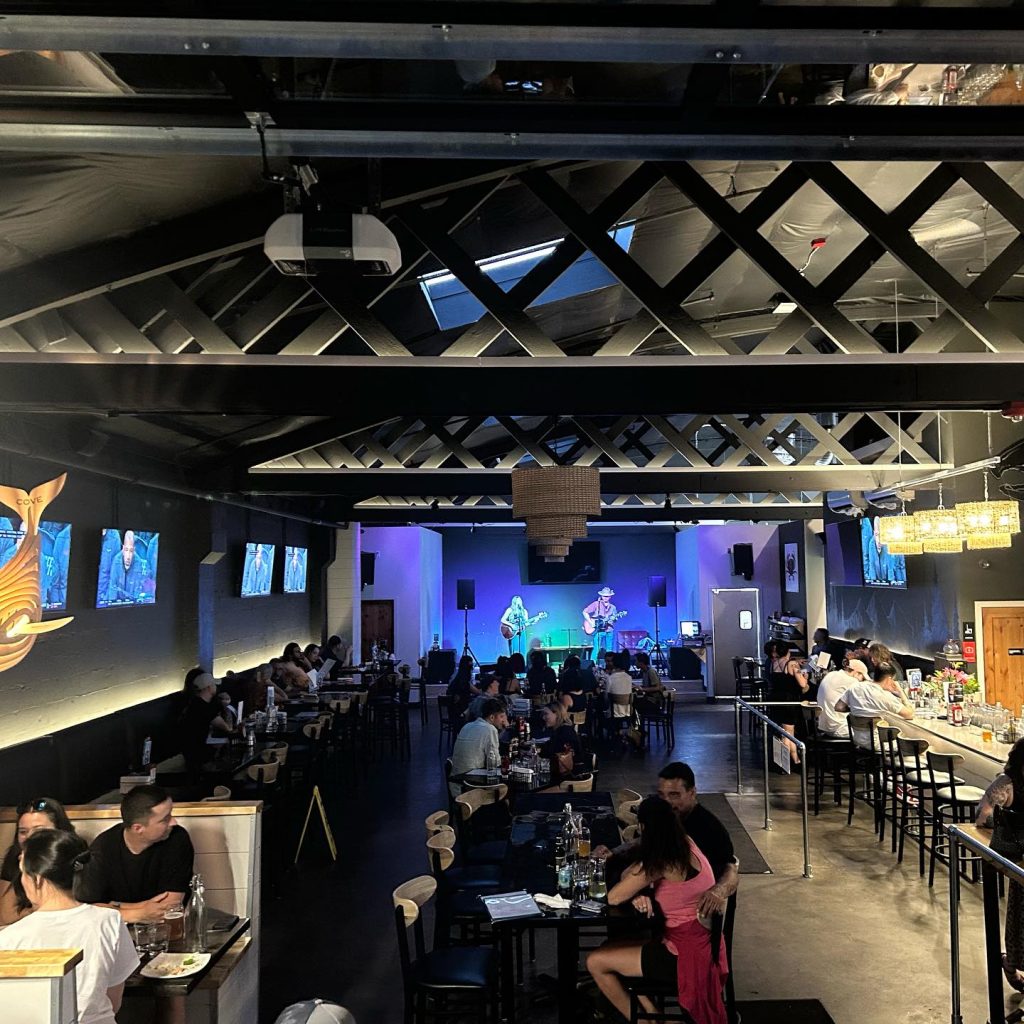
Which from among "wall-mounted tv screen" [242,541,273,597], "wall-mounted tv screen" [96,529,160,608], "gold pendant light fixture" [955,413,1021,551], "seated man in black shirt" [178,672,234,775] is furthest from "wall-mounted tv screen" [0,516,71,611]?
"gold pendant light fixture" [955,413,1021,551]

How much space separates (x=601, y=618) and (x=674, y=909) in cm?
1712

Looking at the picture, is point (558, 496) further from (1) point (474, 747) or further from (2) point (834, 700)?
(2) point (834, 700)

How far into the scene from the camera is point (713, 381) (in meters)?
4.49

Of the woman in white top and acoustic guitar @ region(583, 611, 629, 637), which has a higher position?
acoustic guitar @ region(583, 611, 629, 637)

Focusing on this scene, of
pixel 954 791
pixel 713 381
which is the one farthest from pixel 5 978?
pixel 954 791

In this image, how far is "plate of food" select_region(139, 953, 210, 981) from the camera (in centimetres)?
296

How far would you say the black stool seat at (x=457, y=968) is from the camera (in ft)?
11.5

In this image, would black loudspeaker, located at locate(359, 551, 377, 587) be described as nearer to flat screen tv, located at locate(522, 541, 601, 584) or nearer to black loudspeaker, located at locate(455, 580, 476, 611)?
black loudspeaker, located at locate(455, 580, 476, 611)

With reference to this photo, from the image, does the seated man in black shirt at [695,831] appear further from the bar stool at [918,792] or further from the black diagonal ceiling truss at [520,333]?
the bar stool at [918,792]

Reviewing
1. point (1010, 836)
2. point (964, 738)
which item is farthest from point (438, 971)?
point (964, 738)

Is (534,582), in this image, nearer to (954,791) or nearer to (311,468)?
(311,468)

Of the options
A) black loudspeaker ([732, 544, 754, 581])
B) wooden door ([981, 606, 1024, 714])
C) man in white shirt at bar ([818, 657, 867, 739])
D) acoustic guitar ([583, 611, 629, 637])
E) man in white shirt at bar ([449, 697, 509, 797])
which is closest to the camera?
man in white shirt at bar ([449, 697, 509, 797])

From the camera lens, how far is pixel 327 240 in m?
2.84

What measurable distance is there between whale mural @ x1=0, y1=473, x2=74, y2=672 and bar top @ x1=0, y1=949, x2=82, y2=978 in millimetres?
4002
